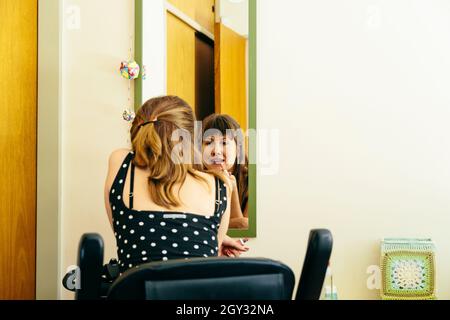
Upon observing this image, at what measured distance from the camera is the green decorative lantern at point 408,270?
2223 mm

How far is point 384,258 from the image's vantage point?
2262 millimetres

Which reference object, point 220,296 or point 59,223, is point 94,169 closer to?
point 59,223

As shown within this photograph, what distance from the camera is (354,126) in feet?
7.88

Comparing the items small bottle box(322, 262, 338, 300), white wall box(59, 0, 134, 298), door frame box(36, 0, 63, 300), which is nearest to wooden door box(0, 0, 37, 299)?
door frame box(36, 0, 63, 300)

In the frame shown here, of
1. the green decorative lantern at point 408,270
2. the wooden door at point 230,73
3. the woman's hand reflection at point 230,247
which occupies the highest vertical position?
the wooden door at point 230,73

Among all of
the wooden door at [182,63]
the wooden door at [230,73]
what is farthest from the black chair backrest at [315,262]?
the wooden door at [182,63]

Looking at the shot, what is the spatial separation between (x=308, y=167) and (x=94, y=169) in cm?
91

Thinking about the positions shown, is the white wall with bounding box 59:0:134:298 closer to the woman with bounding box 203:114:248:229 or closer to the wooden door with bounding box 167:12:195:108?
the wooden door with bounding box 167:12:195:108

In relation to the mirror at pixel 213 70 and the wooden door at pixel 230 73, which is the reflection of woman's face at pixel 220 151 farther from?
the wooden door at pixel 230 73

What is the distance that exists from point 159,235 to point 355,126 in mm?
1178

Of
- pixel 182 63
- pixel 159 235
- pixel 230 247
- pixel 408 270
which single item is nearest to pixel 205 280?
pixel 159 235

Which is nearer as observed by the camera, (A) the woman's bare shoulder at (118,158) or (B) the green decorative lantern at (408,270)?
(A) the woman's bare shoulder at (118,158)

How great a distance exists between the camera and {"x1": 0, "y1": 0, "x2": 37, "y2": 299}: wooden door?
2.40 m

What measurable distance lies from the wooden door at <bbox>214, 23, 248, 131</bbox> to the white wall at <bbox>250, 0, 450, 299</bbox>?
74mm
